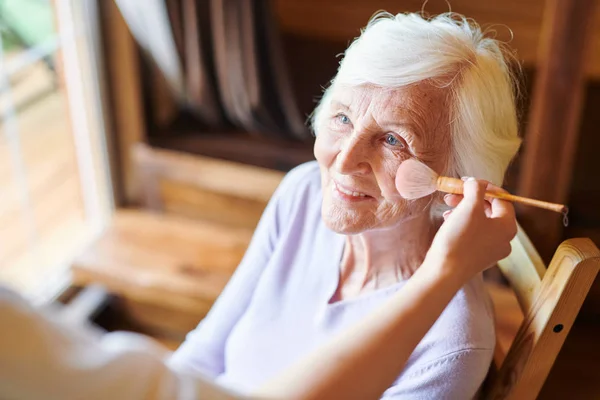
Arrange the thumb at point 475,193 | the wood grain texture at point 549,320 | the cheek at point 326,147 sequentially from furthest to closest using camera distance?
1. the cheek at point 326,147
2. the wood grain texture at point 549,320
3. the thumb at point 475,193

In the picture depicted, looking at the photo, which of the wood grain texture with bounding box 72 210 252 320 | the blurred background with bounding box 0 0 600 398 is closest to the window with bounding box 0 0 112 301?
the blurred background with bounding box 0 0 600 398

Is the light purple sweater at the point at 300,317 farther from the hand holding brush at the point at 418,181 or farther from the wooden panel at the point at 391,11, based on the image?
the wooden panel at the point at 391,11

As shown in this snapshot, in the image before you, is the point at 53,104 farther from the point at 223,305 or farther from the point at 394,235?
the point at 394,235

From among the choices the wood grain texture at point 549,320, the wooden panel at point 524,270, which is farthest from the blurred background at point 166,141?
the wood grain texture at point 549,320

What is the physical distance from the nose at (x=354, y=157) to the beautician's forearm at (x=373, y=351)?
330 millimetres

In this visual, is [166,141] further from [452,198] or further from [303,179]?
[452,198]

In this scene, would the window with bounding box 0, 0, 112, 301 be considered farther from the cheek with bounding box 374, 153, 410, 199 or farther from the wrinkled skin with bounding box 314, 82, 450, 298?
the cheek with bounding box 374, 153, 410, 199

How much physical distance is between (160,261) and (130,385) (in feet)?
5.86

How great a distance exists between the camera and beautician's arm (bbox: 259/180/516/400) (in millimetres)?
743

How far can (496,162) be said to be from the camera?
1100 mm

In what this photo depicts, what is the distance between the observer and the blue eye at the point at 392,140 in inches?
43.7

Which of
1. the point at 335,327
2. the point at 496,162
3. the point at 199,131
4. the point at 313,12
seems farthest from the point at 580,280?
the point at 313,12

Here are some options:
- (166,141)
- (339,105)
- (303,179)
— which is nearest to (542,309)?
(339,105)

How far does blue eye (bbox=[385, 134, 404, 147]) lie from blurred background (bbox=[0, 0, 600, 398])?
1026 millimetres
